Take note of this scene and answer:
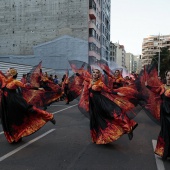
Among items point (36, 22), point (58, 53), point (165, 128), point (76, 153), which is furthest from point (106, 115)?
point (36, 22)

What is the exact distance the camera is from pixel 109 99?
21.6ft

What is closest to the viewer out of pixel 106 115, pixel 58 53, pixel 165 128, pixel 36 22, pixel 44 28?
pixel 165 128

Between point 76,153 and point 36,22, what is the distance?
3916cm

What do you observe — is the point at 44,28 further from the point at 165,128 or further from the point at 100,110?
the point at 165,128

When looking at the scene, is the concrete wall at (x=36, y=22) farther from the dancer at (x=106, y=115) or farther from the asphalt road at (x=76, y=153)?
the dancer at (x=106, y=115)

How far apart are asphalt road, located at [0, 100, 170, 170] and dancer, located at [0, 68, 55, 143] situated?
0.29 m

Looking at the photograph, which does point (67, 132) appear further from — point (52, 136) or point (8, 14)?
point (8, 14)

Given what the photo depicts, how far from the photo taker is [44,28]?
42500mm

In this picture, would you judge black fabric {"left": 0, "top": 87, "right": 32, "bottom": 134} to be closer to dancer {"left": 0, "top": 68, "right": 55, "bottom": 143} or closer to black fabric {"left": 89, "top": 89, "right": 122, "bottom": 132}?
dancer {"left": 0, "top": 68, "right": 55, "bottom": 143}

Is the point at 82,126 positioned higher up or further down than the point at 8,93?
further down

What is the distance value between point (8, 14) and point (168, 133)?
4243 cm

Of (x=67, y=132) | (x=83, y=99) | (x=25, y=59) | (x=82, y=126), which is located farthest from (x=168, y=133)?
(x=25, y=59)

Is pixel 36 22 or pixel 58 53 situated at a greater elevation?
pixel 36 22

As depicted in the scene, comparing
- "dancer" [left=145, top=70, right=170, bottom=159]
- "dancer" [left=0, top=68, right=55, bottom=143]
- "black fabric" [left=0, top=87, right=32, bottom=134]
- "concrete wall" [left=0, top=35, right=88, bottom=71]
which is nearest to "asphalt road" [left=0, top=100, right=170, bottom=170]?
"dancer" [left=145, top=70, right=170, bottom=159]
